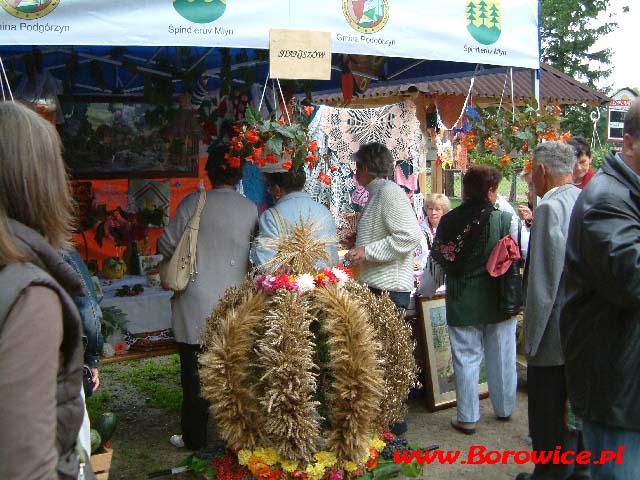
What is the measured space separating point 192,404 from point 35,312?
2872mm

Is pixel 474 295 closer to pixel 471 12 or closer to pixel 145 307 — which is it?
pixel 471 12

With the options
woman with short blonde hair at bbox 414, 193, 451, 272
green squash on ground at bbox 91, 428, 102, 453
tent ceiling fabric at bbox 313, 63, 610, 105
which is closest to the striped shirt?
woman with short blonde hair at bbox 414, 193, 451, 272

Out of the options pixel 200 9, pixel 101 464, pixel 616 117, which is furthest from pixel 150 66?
pixel 616 117

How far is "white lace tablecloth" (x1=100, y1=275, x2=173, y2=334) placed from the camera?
14.0 ft

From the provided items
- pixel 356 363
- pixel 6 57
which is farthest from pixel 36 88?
pixel 356 363

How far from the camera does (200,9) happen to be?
10.1 ft

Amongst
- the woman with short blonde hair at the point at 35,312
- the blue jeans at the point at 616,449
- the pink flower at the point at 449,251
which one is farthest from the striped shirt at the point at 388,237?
the woman with short blonde hair at the point at 35,312

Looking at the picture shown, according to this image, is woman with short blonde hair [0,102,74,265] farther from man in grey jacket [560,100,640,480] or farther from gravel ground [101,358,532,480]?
gravel ground [101,358,532,480]

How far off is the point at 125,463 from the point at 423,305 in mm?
2285

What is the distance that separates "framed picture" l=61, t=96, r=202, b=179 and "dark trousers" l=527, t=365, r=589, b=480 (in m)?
3.19

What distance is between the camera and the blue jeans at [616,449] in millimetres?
2018

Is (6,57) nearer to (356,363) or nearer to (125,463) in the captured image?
(125,463)

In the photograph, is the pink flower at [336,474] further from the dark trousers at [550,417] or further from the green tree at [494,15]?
the green tree at [494,15]

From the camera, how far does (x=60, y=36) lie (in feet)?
9.39
